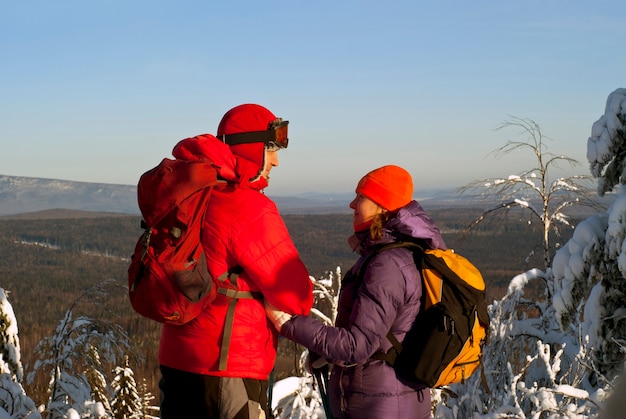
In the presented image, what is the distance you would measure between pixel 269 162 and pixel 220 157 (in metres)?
0.26

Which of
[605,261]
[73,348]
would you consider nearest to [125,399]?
[73,348]

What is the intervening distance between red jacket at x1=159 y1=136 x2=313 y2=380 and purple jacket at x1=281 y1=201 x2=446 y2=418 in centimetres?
15

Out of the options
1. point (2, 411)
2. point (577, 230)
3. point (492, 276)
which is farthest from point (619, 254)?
point (492, 276)

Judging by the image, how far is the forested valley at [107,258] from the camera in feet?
238

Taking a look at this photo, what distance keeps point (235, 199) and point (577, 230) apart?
216 inches

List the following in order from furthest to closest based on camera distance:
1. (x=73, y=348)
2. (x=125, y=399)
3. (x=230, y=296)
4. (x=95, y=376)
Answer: (x=125, y=399) → (x=95, y=376) → (x=73, y=348) → (x=230, y=296)

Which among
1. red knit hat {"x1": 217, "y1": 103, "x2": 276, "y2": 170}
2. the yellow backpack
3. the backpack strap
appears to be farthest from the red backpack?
the yellow backpack

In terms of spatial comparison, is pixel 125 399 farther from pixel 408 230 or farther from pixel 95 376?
pixel 408 230

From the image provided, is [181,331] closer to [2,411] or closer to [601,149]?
[2,411]

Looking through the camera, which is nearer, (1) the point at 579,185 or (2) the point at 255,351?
(2) the point at 255,351

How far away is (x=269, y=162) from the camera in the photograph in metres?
2.84

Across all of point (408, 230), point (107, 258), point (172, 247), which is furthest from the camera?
point (107, 258)

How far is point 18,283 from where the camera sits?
91312 mm

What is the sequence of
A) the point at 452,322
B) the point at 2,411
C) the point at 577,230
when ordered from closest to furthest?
the point at 452,322 < the point at 2,411 < the point at 577,230
